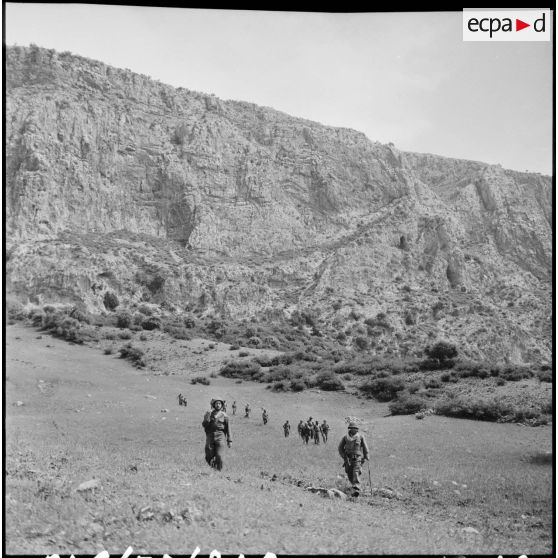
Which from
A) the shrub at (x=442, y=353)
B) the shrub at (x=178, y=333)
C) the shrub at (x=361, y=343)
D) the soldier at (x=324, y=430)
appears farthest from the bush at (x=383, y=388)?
the shrub at (x=361, y=343)

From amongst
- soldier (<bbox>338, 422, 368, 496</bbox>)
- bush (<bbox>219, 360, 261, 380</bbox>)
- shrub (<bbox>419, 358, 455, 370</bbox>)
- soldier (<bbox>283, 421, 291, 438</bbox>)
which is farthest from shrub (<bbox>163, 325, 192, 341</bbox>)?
soldier (<bbox>338, 422, 368, 496</bbox>)

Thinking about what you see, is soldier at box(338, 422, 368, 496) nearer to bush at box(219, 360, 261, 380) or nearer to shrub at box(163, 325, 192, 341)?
bush at box(219, 360, 261, 380)

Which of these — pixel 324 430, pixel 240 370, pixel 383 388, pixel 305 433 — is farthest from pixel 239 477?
pixel 383 388

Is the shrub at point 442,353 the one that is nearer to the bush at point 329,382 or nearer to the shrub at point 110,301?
the bush at point 329,382

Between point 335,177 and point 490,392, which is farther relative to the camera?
point 335,177

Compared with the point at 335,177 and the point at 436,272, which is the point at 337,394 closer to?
the point at 436,272

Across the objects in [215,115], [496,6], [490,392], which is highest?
[215,115]

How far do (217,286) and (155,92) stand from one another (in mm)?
33659

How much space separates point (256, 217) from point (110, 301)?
2601cm

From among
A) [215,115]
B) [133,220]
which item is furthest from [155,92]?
[133,220]

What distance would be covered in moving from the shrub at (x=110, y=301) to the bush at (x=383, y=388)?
19423 mm

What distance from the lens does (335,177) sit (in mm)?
58844

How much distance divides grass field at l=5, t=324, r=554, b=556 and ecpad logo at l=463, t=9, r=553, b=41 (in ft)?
23.4

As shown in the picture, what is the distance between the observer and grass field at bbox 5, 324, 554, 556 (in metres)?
5.46
